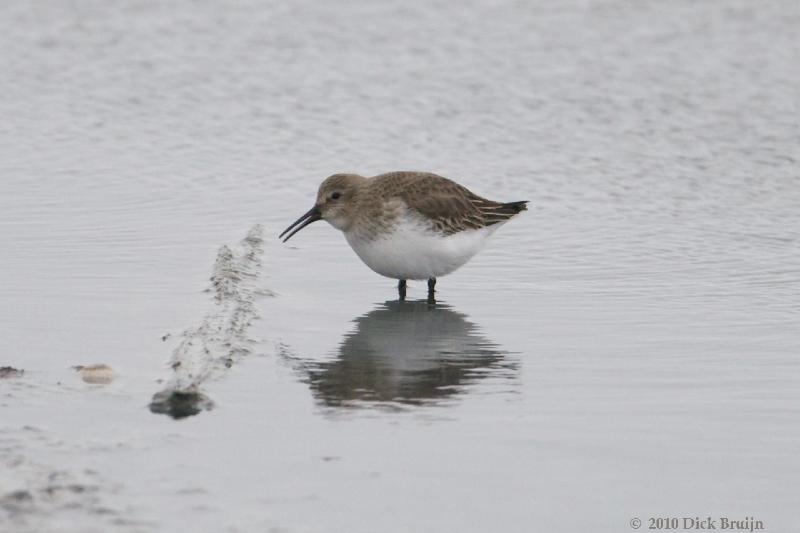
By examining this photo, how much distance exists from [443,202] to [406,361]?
210cm

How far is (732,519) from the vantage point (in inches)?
218

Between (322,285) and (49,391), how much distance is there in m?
3.08

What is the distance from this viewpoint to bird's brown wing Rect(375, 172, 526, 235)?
31.8 feet

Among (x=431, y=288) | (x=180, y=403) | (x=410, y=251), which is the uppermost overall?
(x=410, y=251)

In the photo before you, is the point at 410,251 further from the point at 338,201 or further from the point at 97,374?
the point at 97,374

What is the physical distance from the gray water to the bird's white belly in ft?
0.89

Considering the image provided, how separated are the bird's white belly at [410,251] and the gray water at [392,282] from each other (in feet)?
0.89

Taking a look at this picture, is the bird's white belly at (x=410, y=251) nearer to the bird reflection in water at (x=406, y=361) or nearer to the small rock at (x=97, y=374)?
the bird reflection in water at (x=406, y=361)

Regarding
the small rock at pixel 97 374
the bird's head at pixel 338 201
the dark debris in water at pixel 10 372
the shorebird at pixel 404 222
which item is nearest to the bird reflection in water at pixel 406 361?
the shorebird at pixel 404 222

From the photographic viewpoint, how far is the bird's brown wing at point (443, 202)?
9688mm

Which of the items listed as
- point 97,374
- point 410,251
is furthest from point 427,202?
point 97,374

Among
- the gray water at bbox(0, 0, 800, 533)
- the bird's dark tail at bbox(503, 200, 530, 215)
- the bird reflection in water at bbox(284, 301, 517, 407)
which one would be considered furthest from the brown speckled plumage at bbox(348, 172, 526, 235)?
the bird reflection in water at bbox(284, 301, 517, 407)

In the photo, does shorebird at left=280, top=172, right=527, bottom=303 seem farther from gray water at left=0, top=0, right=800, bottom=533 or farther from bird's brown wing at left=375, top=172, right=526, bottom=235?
gray water at left=0, top=0, right=800, bottom=533

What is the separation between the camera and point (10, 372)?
7234 millimetres
